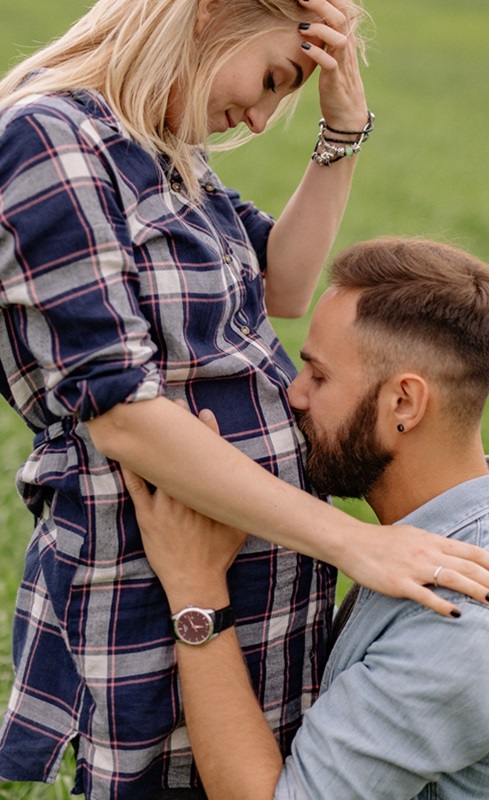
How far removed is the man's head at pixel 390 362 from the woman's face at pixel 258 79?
1.38ft

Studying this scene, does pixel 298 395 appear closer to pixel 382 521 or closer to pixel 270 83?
pixel 382 521

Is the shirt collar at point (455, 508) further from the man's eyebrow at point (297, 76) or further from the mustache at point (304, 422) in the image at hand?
the man's eyebrow at point (297, 76)

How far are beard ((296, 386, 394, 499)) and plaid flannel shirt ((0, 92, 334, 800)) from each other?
49 millimetres

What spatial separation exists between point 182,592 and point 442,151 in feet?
46.9

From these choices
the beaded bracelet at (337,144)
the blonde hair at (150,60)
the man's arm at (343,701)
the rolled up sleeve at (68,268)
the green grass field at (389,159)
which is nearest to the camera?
the rolled up sleeve at (68,268)

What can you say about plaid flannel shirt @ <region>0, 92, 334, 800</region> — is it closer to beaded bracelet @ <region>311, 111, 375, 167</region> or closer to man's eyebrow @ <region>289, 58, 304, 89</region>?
man's eyebrow @ <region>289, 58, 304, 89</region>

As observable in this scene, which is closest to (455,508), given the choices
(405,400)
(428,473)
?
(428,473)

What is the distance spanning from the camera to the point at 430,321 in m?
2.69

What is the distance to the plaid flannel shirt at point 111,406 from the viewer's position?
7.49 ft

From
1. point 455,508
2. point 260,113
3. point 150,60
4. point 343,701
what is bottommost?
point 343,701

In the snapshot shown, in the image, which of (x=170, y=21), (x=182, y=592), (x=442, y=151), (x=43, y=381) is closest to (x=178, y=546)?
(x=182, y=592)

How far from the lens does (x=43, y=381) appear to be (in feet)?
8.43

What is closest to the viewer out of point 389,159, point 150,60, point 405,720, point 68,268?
point 68,268

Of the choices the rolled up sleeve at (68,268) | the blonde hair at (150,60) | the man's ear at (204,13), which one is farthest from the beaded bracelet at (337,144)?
the rolled up sleeve at (68,268)
